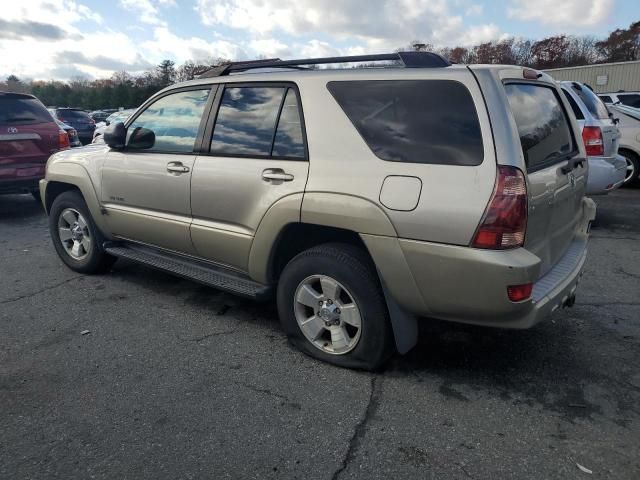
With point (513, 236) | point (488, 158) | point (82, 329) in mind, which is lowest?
point (82, 329)

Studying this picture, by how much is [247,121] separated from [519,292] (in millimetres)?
2091

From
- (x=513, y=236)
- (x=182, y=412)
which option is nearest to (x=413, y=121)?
(x=513, y=236)

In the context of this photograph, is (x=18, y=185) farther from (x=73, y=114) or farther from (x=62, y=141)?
(x=73, y=114)

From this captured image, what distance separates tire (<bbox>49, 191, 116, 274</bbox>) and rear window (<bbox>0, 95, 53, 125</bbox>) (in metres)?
3.38

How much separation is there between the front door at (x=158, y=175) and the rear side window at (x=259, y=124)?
25 cm

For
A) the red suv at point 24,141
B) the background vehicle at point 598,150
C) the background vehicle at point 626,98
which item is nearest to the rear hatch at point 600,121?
the background vehicle at point 598,150

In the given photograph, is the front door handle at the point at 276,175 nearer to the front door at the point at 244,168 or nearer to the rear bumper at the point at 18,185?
the front door at the point at 244,168

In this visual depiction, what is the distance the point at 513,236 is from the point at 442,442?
107 cm

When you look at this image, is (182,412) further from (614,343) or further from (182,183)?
(614,343)

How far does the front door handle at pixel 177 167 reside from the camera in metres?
3.85

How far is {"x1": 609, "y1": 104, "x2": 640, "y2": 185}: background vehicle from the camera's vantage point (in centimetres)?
929

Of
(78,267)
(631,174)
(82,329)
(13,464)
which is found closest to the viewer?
(13,464)

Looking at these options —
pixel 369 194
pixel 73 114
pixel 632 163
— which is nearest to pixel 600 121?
pixel 632 163

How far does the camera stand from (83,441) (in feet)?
8.45
